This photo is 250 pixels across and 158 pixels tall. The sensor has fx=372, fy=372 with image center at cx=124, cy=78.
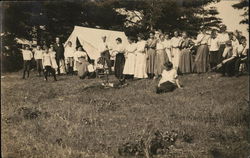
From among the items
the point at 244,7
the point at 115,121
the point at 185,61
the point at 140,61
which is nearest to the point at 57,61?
the point at 115,121

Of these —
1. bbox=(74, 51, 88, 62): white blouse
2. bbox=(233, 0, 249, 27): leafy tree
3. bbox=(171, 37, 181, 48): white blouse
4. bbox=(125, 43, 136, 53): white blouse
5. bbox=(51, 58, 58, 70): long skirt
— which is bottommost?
bbox=(51, 58, 58, 70): long skirt

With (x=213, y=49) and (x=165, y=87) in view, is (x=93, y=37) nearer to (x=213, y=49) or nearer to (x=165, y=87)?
(x=165, y=87)

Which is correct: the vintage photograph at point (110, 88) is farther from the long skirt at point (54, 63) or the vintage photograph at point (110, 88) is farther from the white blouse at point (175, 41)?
the white blouse at point (175, 41)

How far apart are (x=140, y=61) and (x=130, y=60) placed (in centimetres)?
31

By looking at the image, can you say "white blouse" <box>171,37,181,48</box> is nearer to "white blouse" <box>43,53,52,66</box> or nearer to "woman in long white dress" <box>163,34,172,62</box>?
"woman in long white dress" <box>163,34,172,62</box>

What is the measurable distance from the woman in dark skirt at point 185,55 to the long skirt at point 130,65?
59 centimetres

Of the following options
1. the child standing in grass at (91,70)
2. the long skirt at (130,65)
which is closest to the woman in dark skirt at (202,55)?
the long skirt at (130,65)

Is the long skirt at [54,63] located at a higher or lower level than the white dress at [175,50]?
lower

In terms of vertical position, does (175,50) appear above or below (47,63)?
above

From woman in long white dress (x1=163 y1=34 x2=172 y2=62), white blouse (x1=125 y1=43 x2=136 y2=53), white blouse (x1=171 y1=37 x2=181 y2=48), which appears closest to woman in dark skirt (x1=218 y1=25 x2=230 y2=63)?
white blouse (x1=171 y1=37 x2=181 y2=48)

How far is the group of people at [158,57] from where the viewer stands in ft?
12.1

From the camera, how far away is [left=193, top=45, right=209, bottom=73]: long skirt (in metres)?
4.57

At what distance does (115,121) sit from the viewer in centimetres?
350

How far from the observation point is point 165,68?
4250mm
